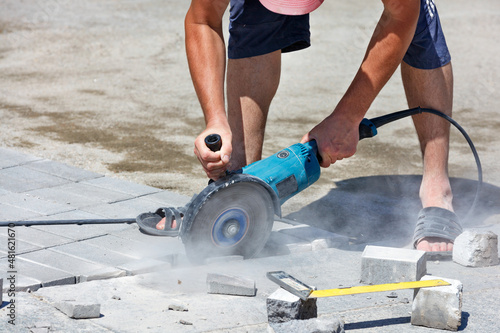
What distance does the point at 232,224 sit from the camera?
9.52 feet

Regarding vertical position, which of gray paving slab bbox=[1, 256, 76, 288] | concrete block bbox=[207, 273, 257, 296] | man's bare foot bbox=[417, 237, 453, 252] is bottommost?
concrete block bbox=[207, 273, 257, 296]

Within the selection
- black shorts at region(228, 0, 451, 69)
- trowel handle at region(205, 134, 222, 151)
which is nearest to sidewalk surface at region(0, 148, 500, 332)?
trowel handle at region(205, 134, 222, 151)

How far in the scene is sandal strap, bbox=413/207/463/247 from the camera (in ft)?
10.3

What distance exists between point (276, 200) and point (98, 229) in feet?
2.77

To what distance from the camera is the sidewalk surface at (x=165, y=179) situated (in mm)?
2516

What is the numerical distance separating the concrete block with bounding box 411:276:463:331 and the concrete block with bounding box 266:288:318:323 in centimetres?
37

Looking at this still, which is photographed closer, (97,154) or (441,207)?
(441,207)

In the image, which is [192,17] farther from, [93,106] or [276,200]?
[93,106]

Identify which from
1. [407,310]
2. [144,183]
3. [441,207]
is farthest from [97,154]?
[407,310]

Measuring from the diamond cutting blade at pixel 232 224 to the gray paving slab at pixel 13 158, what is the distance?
173 cm

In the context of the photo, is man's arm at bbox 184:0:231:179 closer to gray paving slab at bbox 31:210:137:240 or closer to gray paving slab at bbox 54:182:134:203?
gray paving slab at bbox 31:210:137:240

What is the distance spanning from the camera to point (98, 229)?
126 inches

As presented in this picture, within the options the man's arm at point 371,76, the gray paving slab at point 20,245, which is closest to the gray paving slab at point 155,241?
the gray paving slab at point 20,245

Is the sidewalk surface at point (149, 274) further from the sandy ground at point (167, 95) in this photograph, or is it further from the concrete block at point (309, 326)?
the sandy ground at point (167, 95)
